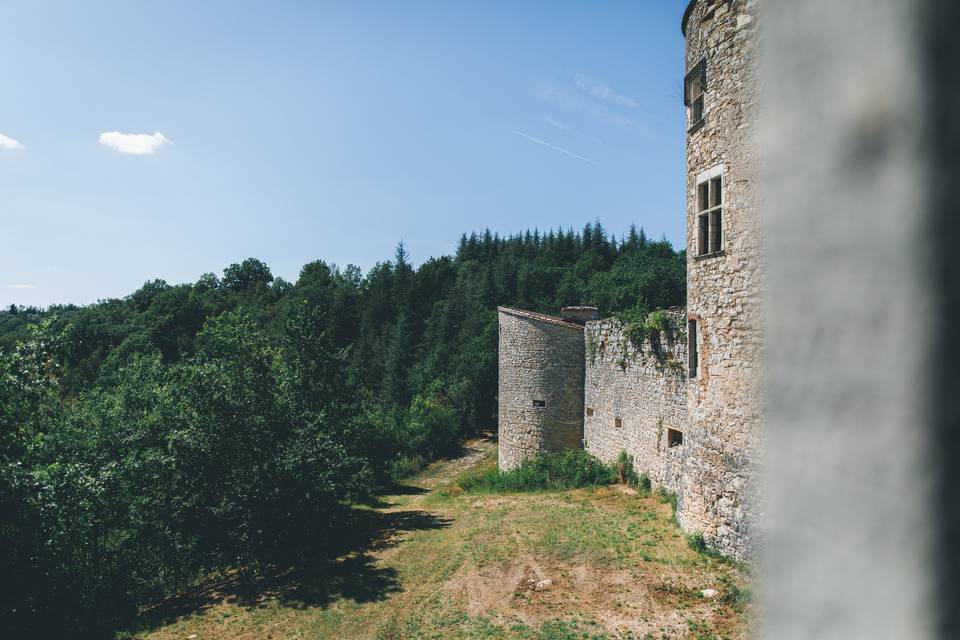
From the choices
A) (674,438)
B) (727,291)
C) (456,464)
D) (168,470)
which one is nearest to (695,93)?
(727,291)

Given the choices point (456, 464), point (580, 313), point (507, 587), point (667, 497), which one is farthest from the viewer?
point (456, 464)

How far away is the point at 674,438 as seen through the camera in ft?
47.5

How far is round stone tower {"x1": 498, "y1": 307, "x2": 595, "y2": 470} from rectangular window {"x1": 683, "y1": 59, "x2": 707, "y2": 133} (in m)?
11.7

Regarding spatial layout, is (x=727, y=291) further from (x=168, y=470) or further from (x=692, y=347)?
(x=168, y=470)

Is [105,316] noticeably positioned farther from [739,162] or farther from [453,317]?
[739,162]

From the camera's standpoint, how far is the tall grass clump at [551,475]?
18.0 m

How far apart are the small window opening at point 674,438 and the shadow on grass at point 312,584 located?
663 centimetres

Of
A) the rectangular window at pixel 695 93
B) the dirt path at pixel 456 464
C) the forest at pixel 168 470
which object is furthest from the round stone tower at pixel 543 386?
the rectangular window at pixel 695 93

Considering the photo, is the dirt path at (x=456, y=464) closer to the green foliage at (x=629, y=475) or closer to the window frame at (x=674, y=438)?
the green foliage at (x=629, y=475)

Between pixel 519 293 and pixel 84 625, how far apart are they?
165 ft

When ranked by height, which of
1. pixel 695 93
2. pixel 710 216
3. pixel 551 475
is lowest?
pixel 551 475

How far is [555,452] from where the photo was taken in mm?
20891

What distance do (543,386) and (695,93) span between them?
13265 mm

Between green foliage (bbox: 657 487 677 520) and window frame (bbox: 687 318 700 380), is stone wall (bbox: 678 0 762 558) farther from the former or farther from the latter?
green foliage (bbox: 657 487 677 520)
